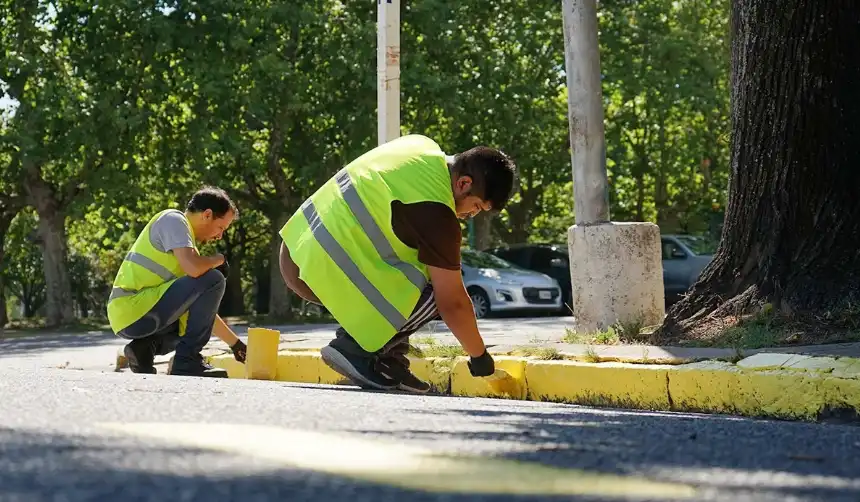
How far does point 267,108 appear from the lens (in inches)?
985

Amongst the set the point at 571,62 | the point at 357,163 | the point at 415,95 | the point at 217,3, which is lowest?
the point at 357,163

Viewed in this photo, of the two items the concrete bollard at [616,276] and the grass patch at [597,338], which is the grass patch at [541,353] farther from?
the concrete bollard at [616,276]

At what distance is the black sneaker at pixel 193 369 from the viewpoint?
8.46 metres

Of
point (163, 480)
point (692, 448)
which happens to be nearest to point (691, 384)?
point (692, 448)

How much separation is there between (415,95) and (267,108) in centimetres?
311

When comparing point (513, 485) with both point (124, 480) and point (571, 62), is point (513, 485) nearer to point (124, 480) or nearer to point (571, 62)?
point (124, 480)

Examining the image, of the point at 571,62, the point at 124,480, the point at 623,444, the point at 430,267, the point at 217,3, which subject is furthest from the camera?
the point at 217,3

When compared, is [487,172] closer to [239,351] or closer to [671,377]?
[671,377]

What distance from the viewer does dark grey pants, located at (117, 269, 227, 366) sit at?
856 cm

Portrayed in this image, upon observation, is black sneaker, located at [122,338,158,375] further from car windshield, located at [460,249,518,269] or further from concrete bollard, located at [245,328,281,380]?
car windshield, located at [460,249,518,269]

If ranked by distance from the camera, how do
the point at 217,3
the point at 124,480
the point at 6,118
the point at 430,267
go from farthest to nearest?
1. the point at 6,118
2. the point at 217,3
3. the point at 430,267
4. the point at 124,480

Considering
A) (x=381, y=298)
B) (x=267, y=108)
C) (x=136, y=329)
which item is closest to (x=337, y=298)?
(x=381, y=298)

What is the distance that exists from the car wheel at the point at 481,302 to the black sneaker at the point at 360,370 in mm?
16182

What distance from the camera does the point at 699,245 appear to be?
24.2 m
